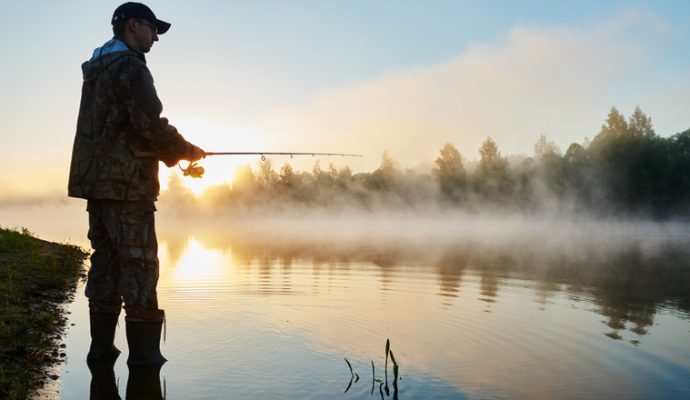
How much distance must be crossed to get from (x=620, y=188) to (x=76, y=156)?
88386 millimetres

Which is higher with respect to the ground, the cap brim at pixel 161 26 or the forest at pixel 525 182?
the forest at pixel 525 182

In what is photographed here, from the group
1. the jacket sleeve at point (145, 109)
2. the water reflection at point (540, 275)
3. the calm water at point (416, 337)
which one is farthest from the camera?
the water reflection at point (540, 275)

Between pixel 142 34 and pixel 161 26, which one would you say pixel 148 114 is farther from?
pixel 161 26

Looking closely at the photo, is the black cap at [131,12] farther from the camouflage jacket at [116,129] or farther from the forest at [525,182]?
the forest at [525,182]

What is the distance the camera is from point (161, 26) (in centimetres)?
612

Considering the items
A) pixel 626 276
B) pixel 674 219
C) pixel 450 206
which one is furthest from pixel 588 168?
pixel 626 276

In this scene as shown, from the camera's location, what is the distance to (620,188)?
83438 millimetres

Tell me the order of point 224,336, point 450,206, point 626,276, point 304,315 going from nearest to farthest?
point 224,336
point 304,315
point 626,276
point 450,206

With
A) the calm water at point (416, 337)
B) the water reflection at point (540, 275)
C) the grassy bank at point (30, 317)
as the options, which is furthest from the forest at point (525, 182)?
the grassy bank at point (30, 317)

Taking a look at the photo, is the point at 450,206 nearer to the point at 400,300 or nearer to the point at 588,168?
the point at 588,168

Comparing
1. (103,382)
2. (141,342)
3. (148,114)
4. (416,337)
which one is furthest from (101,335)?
(416,337)

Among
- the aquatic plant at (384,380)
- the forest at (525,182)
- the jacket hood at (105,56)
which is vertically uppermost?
the forest at (525,182)

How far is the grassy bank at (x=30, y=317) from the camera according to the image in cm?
508

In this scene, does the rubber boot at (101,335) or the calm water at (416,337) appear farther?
the rubber boot at (101,335)
